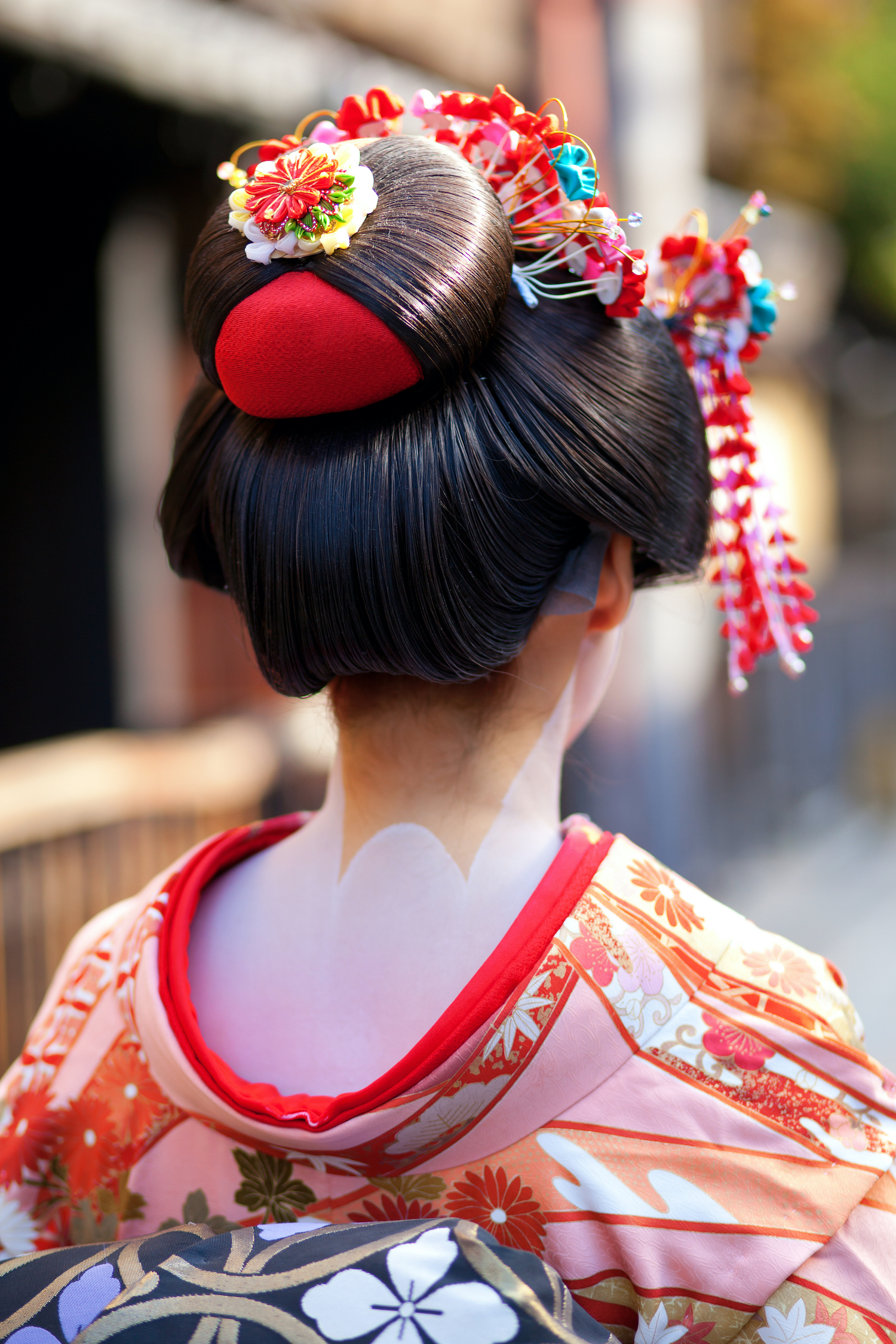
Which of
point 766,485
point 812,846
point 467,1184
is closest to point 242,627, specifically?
point 467,1184

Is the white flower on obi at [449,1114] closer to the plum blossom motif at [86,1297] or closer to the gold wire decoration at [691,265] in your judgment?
the plum blossom motif at [86,1297]

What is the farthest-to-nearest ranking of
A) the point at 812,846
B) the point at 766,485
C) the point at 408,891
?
1. the point at 812,846
2. the point at 766,485
3. the point at 408,891

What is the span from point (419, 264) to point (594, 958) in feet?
1.99

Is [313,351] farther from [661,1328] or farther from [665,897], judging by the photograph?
[661,1328]

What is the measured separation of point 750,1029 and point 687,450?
0.56 meters

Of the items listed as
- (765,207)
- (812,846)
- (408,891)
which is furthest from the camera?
(812,846)

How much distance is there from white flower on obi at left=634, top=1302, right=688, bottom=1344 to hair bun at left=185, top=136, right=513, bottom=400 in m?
0.81

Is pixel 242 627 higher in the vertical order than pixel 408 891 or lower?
higher

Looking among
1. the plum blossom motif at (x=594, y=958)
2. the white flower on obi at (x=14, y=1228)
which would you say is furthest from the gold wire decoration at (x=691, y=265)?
the white flower on obi at (x=14, y=1228)

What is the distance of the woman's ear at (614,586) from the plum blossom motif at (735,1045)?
407mm

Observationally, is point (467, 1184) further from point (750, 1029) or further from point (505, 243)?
point (505, 243)

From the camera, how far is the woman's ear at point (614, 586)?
3.65ft

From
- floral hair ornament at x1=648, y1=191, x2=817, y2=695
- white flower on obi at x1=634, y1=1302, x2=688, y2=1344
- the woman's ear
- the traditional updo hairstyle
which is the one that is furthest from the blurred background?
white flower on obi at x1=634, y1=1302, x2=688, y2=1344

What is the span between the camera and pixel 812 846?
6184 mm
